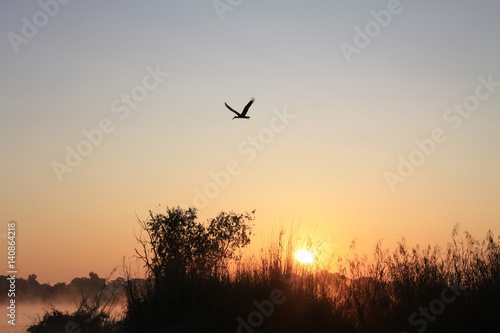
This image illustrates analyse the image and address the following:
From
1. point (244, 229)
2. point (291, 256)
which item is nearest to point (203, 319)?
point (291, 256)

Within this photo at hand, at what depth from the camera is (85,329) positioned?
1574cm

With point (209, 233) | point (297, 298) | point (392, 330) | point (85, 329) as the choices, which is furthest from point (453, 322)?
point (209, 233)

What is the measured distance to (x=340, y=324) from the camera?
13.9 metres

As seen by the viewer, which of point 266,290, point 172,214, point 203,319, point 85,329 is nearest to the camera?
point 203,319

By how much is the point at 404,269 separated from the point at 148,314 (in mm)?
7084

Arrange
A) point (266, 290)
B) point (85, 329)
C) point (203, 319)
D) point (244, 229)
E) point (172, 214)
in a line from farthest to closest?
point (244, 229) < point (172, 214) < point (85, 329) < point (266, 290) < point (203, 319)

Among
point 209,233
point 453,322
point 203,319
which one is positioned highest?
point 209,233

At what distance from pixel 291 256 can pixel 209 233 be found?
11.1 m

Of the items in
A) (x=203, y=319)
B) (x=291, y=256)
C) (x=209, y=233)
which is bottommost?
(x=203, y=319)

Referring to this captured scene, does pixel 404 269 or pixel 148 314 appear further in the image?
pixel 404 269

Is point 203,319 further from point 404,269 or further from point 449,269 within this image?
point 449,269

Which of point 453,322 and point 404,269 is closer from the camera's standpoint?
point 453,322

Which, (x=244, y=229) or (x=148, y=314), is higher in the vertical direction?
(x=244, y=229)

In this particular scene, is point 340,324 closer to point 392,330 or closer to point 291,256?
point 392,330
